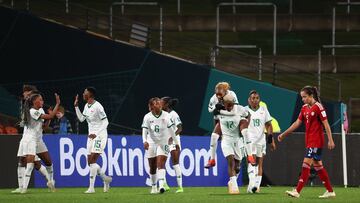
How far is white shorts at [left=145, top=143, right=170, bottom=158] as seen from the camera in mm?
26797

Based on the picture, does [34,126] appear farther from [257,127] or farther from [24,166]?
[257,127]

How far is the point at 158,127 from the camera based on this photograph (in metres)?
27.0

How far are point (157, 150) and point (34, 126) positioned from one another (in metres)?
2.92

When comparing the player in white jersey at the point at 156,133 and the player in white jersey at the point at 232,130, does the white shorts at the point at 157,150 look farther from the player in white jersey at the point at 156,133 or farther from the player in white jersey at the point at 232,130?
the player in white jersey at the point at 232,130

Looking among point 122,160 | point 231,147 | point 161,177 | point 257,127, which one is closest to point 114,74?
point 122,160

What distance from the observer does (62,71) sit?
3928cm

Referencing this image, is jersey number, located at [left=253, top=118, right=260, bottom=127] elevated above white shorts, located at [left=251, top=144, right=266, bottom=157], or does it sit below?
above

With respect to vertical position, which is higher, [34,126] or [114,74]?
[114,74]

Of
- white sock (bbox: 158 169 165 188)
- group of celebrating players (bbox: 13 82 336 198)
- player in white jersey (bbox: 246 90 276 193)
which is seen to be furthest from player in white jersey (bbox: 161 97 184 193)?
player in white jersey (bbox: 246 90 276 193)

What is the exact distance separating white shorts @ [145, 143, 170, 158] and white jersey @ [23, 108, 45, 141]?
8.60ft

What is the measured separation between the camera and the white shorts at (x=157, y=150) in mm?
26797

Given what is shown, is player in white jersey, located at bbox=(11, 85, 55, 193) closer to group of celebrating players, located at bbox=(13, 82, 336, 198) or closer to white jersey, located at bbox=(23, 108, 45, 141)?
group of celebrating players, located at bbox=(13, 82, 336, 198)

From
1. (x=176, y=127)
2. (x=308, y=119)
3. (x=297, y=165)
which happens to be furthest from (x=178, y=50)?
(x=308, y=119)

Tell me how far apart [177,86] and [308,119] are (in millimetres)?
16511
